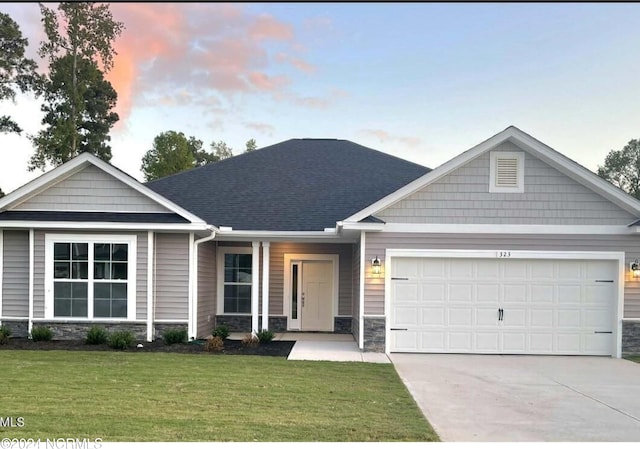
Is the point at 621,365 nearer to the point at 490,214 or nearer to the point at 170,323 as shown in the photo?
the point at 490,214

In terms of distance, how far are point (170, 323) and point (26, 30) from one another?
75.3 feet

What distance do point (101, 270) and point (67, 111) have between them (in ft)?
63.3

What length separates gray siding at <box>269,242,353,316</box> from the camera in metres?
15.6

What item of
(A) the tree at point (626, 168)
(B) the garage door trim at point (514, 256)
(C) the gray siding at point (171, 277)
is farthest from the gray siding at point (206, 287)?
(A) the tree at point (626, 168)

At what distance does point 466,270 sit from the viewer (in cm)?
Answer: 1180

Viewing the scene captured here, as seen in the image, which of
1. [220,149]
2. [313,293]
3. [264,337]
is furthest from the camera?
[220,149]

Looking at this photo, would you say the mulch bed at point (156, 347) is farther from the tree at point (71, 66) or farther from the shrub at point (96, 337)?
the tree at point (71, 66)

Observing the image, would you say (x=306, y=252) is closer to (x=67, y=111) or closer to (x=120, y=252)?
(x=120, y=252)

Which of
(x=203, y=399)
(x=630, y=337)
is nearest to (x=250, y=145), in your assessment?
(x=630, y=337)

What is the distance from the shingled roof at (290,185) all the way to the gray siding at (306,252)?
1.31 m

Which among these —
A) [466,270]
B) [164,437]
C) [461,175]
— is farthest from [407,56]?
[164,437]

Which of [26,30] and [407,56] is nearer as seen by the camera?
[407,56]

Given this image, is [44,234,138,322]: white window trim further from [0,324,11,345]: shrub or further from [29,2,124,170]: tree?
[29,2,124,170]: tree

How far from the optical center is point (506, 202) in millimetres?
11711
